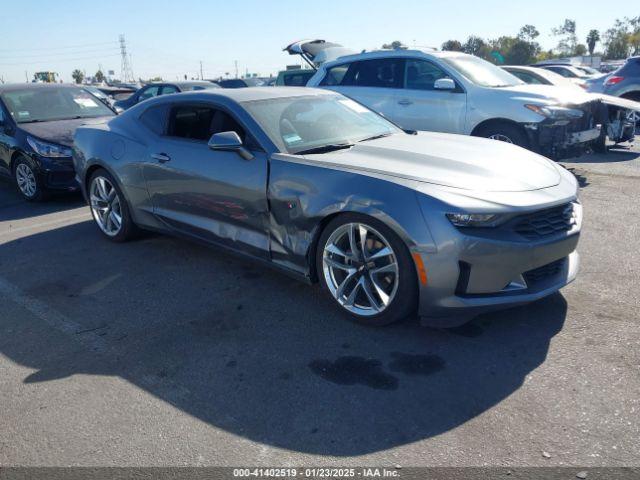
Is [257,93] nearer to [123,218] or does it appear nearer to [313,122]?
[313,122]

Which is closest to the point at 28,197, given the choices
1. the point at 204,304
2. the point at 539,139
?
the point at 204,304

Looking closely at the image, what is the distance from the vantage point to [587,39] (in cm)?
9056

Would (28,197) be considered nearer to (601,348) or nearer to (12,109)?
(12,109)

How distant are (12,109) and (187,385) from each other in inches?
263

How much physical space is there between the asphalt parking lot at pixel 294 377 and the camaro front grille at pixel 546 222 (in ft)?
2.01

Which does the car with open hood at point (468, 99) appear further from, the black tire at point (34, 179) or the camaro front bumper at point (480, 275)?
the black tire at point (34, 179)

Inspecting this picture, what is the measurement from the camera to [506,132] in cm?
735

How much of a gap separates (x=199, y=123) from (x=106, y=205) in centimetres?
166

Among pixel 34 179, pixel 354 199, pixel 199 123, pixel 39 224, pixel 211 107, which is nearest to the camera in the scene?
pixel 354 199

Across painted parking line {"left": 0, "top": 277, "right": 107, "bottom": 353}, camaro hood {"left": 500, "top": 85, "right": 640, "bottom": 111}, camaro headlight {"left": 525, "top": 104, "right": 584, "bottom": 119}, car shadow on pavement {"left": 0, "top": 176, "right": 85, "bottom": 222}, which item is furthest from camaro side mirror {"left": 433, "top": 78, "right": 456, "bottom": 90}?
painted parking line {"left": 0, "top": 277, "right": 107, "bottom": 353}

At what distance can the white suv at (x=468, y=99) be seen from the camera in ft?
23.3

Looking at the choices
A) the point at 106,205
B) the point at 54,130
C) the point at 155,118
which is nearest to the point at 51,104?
the point at 54,130

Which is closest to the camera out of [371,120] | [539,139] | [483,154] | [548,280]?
[548,280]

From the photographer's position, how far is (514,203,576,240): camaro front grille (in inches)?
126
